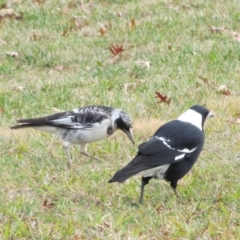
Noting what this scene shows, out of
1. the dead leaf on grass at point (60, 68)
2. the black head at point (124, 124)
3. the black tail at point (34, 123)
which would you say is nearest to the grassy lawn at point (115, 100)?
the dead leaf on grass at point (60, 68)

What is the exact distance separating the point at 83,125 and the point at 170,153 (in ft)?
4.79

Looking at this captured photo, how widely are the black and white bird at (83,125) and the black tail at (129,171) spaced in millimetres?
1388

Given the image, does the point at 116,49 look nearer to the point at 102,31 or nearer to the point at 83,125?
the point at 102,31

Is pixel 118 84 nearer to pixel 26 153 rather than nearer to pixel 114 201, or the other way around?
pixel 26 153

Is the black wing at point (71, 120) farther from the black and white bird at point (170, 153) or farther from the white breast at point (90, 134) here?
the black and white bird at point (170, 153)

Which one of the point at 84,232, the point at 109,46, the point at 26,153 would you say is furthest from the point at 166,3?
the point at 84,232

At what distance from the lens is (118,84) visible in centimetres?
1002

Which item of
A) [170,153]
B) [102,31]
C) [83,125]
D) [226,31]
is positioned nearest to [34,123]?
[83,125]

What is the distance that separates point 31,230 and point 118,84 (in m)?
4.51

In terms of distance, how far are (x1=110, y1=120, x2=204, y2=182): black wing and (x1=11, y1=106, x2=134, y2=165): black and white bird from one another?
1098 mm

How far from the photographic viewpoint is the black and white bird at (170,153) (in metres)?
6.39

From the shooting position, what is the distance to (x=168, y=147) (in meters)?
6.55

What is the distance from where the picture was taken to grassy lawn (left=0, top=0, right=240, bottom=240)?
6.04 m

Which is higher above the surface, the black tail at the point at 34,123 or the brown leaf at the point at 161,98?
the black tail at the point at 34,123
